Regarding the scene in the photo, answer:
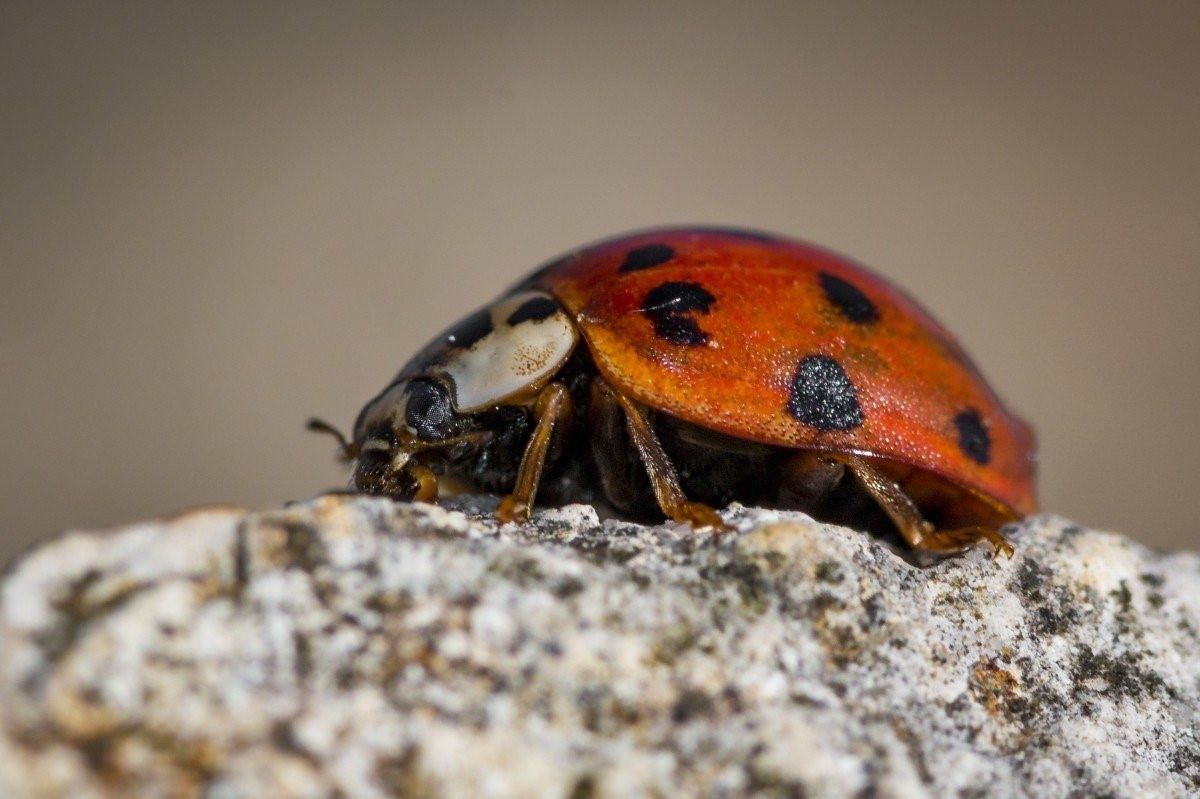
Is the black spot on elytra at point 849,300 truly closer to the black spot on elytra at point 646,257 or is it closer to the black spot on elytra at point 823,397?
the black spot on elytra at point 823,397

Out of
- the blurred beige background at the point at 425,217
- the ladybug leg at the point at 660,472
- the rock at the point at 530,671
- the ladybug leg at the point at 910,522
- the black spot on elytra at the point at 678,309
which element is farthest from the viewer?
the blurred beige background at the point at 425,217

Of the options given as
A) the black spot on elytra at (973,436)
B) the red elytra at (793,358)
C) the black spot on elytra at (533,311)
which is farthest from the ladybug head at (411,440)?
the black spot on elytra at (973,436)

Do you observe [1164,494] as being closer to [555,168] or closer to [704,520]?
[555,168]

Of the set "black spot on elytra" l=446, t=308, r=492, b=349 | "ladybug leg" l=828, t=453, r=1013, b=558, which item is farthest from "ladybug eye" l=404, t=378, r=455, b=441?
"ladybug leg" l=828, t=453, r=1013, b=558

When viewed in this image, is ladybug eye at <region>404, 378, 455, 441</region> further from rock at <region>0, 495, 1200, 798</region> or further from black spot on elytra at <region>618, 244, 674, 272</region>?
black spot on elytra at <region>618, 244, 674, 272</region>

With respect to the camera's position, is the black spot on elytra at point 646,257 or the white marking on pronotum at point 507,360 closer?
the white marking on pronotum at point 507,360

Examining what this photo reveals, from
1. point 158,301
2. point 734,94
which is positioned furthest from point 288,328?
point 734,94
